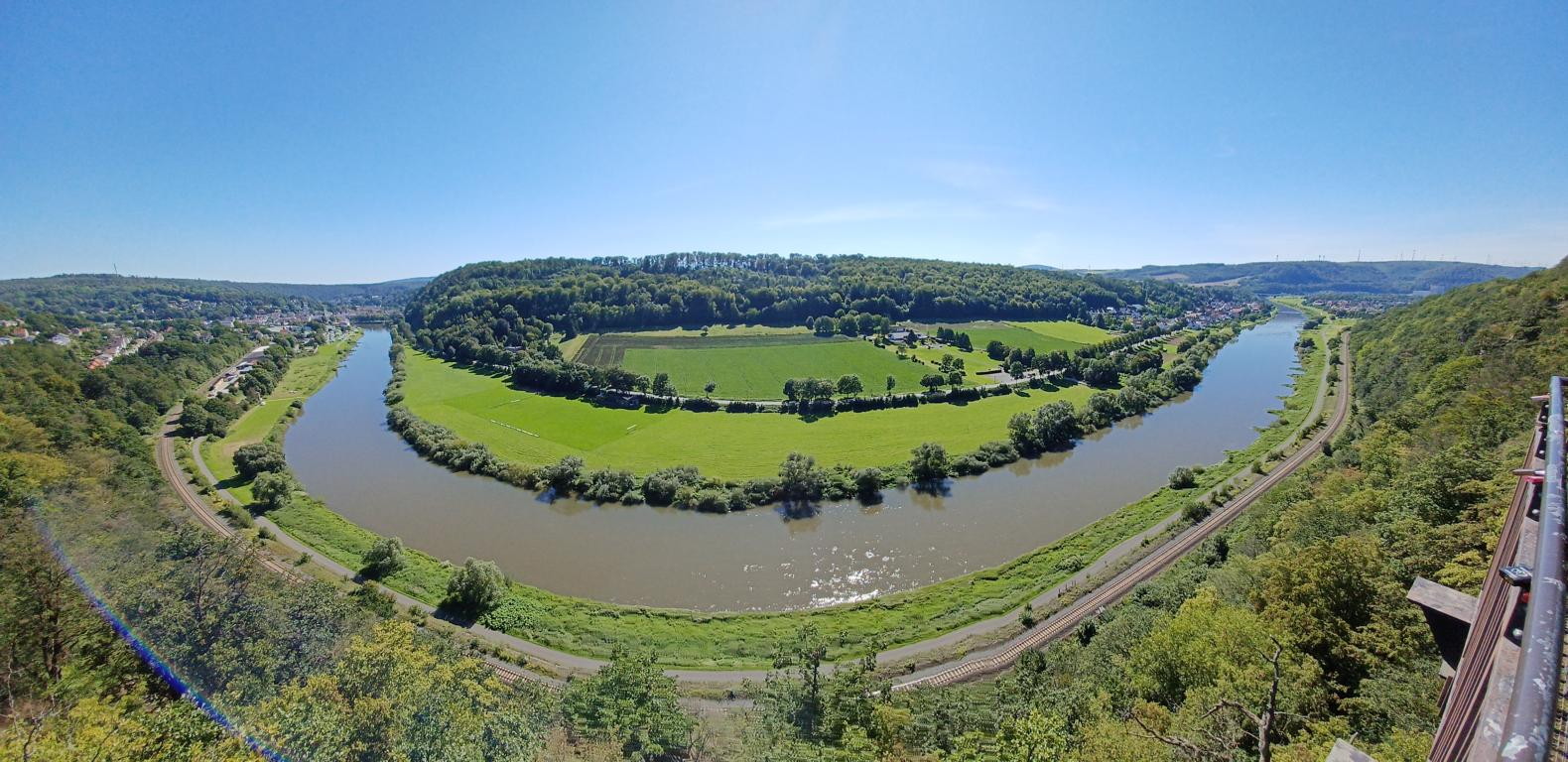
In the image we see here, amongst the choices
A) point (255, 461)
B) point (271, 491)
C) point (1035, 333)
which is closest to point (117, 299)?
point (255, 461)

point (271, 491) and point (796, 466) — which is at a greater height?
point (796, 466)

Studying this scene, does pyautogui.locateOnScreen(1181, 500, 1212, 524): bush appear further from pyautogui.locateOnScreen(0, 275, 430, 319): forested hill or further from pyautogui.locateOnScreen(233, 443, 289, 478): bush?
pyautogui.locateOnScreen(0, 275, 430, 319): forested hill

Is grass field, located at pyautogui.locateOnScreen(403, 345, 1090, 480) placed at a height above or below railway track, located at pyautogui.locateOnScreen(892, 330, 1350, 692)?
above

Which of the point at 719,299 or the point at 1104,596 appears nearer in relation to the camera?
the point at 1104,596

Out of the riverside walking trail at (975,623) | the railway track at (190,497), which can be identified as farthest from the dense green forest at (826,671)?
the railway track at (190,497)

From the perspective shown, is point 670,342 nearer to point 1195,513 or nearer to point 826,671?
point 826,671

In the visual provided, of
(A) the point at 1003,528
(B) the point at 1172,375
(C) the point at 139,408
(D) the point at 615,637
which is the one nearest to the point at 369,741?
(D) the point at 615,637

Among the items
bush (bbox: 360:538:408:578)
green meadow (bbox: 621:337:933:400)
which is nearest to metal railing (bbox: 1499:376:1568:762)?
bush (bbox: 360:538:408:578)
